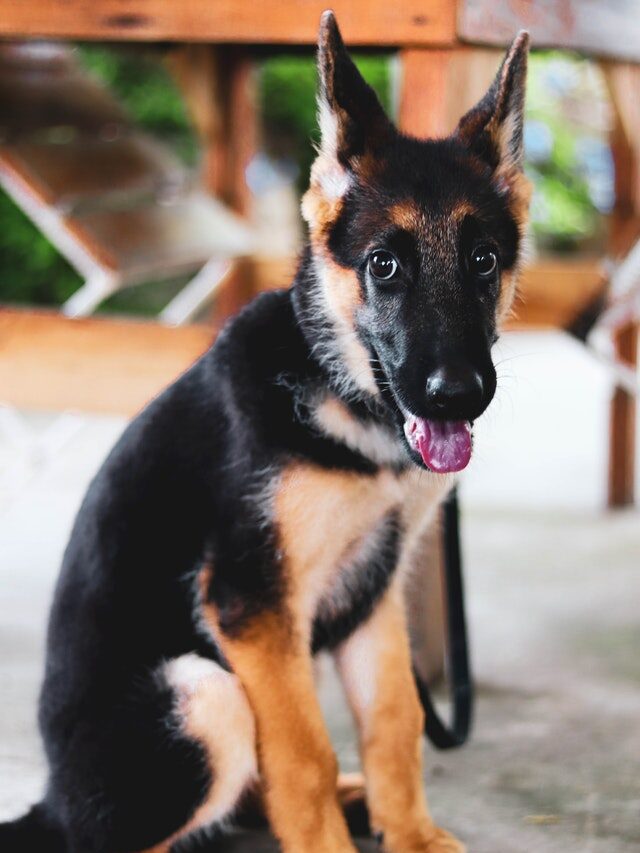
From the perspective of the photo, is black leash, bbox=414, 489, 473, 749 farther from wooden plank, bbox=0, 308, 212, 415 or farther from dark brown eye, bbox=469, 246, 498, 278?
wooden plank, bbox=0, 308, 212, 415

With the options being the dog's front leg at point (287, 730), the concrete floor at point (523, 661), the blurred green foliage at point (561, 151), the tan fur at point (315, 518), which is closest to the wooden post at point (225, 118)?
the concrete floor at point (523, 661)

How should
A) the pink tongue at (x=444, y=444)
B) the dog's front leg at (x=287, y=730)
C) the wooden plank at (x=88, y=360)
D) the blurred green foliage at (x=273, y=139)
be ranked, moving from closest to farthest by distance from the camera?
the pink tongue at (x=444, y=444), the dog's front leg at (x=287, y=730), the wooden plank at (x=88, y=360), the blurred green foliage at (x=273, y=139)

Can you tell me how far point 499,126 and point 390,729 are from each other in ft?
4.15

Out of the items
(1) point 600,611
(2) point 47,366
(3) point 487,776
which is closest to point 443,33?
(2) point 47,366

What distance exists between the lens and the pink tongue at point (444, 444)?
6.93ft

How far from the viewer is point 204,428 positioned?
2.34m

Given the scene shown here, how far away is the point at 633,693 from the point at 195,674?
1.64m

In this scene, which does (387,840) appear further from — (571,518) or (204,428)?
(571,518)

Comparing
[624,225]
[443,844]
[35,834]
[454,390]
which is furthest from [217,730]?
[624,225]

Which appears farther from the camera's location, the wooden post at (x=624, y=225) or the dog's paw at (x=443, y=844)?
the wooden post at (x=624, y=225)

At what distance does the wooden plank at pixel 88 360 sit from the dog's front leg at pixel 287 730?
4.66 ft

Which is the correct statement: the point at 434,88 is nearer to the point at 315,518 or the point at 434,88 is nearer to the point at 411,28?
the point at 411,28

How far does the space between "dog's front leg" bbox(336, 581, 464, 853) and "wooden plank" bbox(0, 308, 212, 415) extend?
4.08 feet

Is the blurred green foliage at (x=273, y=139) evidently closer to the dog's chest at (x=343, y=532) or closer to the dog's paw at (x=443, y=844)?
the dog's chest at (x=343, y=532)
